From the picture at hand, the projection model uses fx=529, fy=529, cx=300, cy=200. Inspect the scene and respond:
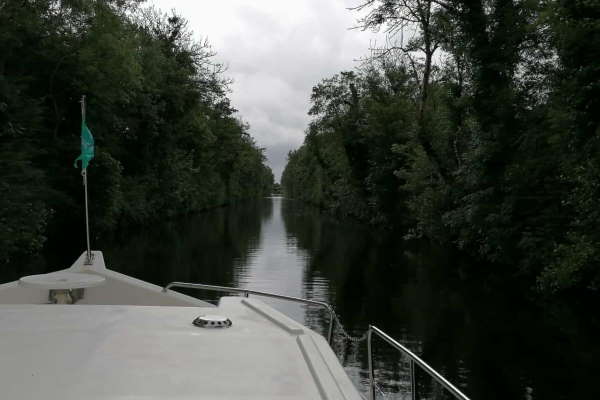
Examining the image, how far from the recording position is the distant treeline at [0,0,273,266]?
2245cm

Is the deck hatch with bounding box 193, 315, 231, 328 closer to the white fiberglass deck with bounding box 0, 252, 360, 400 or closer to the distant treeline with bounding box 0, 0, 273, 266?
the white fiberglass deck with bounding box 0, 252, 360, 400

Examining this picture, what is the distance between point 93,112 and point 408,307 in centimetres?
2202

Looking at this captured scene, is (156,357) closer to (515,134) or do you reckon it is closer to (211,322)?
(211,322)

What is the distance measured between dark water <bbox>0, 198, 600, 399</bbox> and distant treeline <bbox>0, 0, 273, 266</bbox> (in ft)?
8.90

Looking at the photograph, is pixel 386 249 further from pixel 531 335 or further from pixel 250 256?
pixel 531 335

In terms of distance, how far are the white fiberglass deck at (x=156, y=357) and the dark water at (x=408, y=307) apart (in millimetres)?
4851

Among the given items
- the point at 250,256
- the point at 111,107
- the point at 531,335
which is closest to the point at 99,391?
the point at 531,335

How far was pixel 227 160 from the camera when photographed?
82.5 metres

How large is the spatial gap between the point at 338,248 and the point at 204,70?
2677cm

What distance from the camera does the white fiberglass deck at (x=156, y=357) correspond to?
3.83m

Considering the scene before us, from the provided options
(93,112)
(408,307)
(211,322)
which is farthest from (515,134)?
(93,112)

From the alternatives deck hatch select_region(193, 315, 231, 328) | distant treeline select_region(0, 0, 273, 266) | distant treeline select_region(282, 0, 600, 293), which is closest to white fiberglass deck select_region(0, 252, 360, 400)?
deck hatch select_region(193, 315, 231, 328)

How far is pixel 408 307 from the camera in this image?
16.2 metres

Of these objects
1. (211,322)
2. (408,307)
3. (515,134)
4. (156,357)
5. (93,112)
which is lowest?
(408,307)
